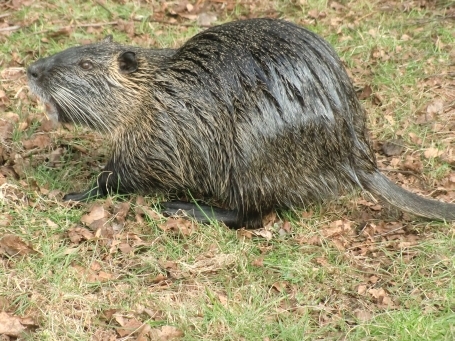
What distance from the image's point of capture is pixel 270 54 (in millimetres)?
3852

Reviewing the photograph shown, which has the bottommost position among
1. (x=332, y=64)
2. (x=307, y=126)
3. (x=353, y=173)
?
(x=353, y=173)

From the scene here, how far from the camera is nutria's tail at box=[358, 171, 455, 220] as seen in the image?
12.7 feet

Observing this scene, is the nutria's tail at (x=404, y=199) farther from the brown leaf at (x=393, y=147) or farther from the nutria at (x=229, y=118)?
the brown leaf at (x=393, y=147)

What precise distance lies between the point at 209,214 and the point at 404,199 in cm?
104

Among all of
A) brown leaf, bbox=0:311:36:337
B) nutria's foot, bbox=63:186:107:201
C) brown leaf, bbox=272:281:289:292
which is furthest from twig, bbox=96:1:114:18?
brown leaf, bbox=0:311:36:337

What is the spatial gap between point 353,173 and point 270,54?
0.78 m

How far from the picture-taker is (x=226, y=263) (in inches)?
142

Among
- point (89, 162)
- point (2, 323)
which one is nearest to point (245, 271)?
point (2, 323)

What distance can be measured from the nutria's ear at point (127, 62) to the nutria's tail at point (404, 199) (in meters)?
1.36

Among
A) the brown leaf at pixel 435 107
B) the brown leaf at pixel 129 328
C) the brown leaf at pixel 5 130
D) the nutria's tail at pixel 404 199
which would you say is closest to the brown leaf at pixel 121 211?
the brown leaf at pixel 129 328

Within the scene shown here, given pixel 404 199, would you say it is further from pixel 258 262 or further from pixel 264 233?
pixel 258 262

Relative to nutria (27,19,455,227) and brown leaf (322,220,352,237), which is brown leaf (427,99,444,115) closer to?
nutria (27,19,455,227)

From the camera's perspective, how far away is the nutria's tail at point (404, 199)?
3.86 m

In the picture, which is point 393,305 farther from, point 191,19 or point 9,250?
point 191,19
